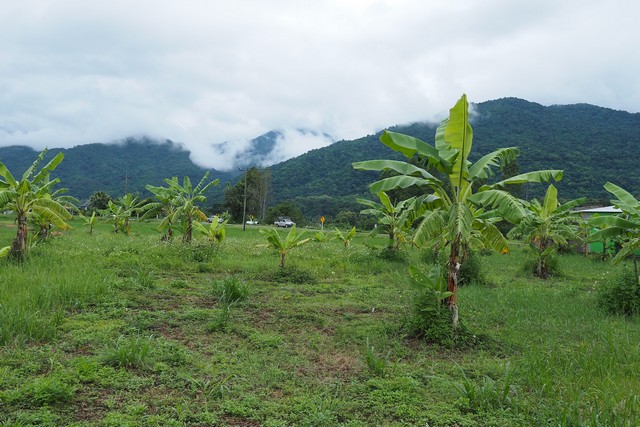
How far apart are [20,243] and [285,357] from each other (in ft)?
26.6

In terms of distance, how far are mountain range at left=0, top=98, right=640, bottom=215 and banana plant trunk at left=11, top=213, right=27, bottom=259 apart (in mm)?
42306

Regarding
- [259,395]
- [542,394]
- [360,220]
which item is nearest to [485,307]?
[542,394]

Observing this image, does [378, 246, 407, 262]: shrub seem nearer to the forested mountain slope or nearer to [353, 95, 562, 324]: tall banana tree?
[353, 95, 562, 324]: tall banana tree

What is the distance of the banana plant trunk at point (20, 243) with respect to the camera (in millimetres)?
9922

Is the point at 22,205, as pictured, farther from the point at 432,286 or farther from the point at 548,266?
the point at 548,266

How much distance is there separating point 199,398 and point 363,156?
7174cm

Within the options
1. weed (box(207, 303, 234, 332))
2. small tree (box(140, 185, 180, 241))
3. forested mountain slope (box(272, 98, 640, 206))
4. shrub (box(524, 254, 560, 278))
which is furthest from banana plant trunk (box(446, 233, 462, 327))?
forested mountain slope (box(272, 98, 640, 206))

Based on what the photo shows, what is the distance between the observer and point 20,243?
10.0 m

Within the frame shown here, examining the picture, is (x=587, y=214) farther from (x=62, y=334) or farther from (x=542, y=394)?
(x=62, y=334)

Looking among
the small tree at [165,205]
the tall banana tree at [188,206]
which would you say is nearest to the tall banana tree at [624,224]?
the tall banana tree at [188,206]

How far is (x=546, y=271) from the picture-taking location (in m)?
13.2

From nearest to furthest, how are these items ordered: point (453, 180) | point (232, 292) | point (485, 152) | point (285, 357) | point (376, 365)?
point (376, 365), point (285, 357), point (453, 180), point (232, 292), point (485, 152)

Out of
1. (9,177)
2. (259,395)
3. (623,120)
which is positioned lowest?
(259,395)

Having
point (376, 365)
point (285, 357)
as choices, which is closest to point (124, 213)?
point (285, 357)
